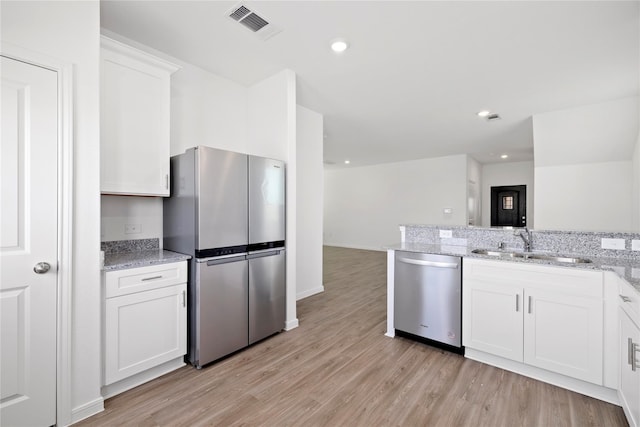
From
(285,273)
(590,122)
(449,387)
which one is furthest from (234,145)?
(590,122)

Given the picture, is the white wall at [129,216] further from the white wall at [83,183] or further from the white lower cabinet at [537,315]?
the white lower cabinet at [537,315]

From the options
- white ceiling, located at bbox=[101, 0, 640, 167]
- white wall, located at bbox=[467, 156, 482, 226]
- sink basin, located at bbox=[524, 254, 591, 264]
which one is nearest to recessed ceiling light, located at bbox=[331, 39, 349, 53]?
white ceiling, located at bbox=[101, 0, 640, 167]

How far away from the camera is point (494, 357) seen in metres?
2.32

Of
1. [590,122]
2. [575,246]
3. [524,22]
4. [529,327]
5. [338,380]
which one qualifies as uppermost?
[524,22]

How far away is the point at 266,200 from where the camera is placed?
275 centimetres

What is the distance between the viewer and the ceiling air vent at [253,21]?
205 cm

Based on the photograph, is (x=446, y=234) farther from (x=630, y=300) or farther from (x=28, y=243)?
(x=28, y=243)

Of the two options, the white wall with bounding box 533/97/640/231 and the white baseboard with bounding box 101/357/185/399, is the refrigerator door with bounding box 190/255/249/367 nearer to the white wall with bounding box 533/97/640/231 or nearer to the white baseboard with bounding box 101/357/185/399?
the white baseboard with bounding box 101/357/185/399

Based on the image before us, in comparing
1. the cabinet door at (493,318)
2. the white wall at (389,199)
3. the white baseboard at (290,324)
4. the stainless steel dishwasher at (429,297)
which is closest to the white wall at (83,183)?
the white baseboard at (290,324)

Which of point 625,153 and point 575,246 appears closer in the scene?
point 575,246

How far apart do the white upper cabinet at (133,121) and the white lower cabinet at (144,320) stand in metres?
0.68

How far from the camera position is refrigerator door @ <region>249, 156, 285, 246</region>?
2.61 m

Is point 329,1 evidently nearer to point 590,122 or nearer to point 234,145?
point 234,145

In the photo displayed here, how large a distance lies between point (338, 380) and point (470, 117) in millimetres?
4255
